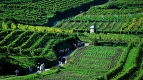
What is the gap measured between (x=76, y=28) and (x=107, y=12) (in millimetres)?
18666

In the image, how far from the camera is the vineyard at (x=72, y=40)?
204 feet

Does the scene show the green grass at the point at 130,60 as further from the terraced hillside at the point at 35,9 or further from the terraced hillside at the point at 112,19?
the terraced hillside at the point at 35,9

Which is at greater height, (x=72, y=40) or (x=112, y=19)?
(x=72, y=40)

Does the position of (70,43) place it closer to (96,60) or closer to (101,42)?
(101,42)

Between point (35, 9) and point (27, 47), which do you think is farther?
point (35, 9)

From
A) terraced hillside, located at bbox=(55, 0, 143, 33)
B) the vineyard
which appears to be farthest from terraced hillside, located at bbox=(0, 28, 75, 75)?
terraced hillside, located at bbox=(55, 0, 143, 33)

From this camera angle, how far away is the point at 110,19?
359 feet

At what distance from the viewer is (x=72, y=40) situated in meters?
84.8

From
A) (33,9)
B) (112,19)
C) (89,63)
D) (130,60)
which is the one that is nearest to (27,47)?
(89,63)

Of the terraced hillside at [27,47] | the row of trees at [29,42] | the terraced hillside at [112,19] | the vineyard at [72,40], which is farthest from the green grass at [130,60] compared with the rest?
the terraced hillside at [112,19]

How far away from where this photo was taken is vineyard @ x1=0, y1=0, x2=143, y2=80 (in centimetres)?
6222

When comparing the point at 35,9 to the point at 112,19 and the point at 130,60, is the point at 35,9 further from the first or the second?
the point at 130,60

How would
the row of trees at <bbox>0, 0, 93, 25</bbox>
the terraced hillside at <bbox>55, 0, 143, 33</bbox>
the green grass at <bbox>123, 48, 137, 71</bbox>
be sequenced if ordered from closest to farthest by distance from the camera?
the green grass at <bbox>123, 48, 137, 71</bbox>, the terraced hillside at <bbox>55, 0, 143, 33</bbox>, the row of trees at <bbox>0, 0, 93, 25</bbox>

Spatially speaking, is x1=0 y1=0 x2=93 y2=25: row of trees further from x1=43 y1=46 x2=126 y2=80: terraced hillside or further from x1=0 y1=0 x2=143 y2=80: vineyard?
x1=43 y1=46 x2=126 y2=80: terraced hillside
